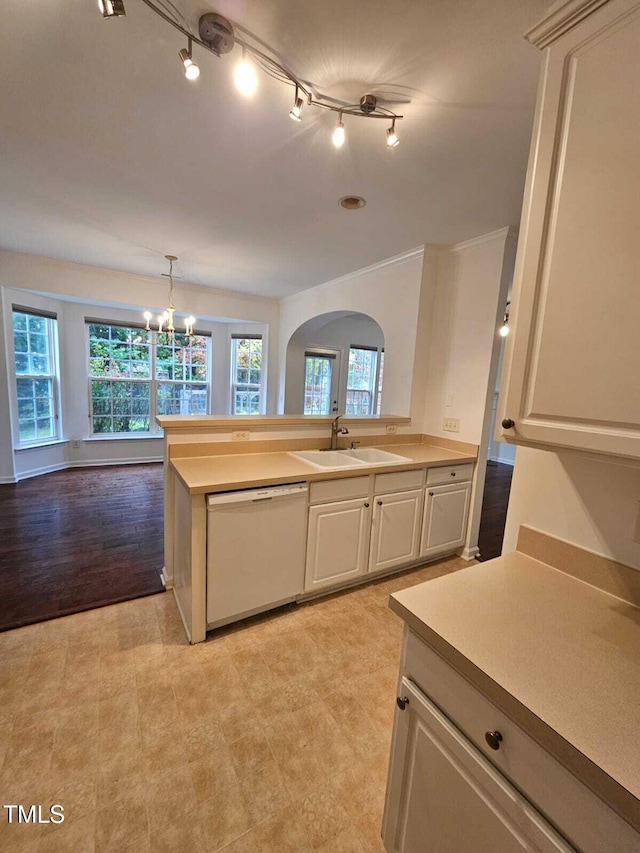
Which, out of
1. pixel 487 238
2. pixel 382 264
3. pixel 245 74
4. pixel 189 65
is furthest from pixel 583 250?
pixel 382 264

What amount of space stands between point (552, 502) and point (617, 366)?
1.90 feet

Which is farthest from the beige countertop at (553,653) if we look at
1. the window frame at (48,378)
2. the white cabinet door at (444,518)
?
the window frame at (48,378)

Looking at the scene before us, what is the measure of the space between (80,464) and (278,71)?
5468mm

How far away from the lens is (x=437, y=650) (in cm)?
85

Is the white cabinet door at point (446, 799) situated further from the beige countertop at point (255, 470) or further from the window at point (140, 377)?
the window at point (140, 377)

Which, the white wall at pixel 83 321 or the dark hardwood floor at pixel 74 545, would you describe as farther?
the white wall at pixel 83 321

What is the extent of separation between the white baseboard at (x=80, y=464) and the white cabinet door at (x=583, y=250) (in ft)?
18.2

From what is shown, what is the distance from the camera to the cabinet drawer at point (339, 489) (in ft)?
7.11

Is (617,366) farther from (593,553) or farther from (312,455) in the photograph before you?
(312,455)

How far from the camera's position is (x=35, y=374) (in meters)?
4.65

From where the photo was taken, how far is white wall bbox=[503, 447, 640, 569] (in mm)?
1013

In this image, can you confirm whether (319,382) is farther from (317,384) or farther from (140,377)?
(140,377)

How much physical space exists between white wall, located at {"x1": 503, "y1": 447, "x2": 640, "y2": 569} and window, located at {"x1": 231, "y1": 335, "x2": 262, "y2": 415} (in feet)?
16.5

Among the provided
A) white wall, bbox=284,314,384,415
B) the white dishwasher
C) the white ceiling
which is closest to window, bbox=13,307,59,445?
the white ceiling
